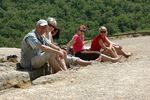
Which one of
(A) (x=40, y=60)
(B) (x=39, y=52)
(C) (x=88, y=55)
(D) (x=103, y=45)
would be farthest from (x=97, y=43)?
(A) (x=40, y=60)

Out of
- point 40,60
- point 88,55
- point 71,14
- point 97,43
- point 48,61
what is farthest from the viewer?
point 71,14

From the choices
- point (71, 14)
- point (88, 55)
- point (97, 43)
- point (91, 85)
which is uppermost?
point (91, 85)

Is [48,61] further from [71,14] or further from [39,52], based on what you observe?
[71,14]

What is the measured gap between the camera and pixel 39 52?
29.5ft

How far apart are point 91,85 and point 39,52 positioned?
156cm

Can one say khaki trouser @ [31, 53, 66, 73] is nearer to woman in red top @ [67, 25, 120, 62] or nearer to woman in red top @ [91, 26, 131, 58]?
woman in red top @ [67, 25, 120, 62]

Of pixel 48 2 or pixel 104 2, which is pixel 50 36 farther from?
pixel 48 2

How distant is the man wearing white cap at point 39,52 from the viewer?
8711mm

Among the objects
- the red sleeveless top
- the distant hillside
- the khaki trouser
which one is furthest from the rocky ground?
the distant hillside

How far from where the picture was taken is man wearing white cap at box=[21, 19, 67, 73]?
8.71 m

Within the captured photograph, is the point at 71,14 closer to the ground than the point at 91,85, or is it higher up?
closer to the ground

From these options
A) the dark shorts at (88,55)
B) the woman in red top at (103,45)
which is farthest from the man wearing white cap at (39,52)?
the woman in red top at (103,45)

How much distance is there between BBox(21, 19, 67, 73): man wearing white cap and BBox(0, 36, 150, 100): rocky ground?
1.04ft

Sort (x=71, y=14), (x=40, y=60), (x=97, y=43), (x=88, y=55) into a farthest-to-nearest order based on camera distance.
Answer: (x=71, y=14)
(x=97, y=43)
(x=88, y=55)
(x=40, y=60)
